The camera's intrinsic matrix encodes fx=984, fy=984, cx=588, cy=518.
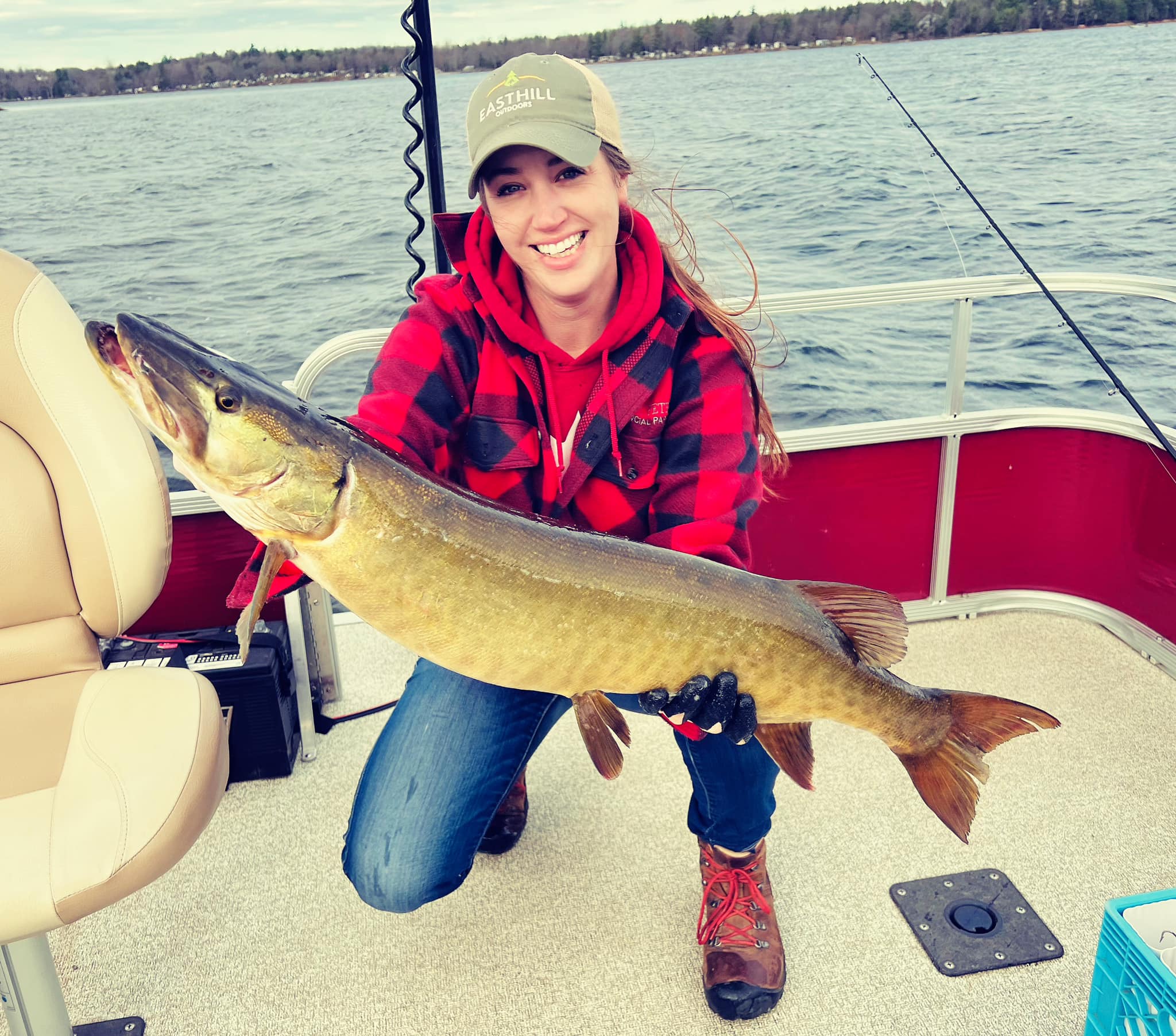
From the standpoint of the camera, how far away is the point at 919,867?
2.21 m

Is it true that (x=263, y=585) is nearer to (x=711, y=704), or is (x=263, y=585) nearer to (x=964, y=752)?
(x=711, y=704)

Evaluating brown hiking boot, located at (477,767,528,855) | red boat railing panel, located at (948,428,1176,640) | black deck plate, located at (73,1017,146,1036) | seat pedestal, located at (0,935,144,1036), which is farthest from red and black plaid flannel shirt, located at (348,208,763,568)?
red boat railing panel, located at (948,428,1176,640)

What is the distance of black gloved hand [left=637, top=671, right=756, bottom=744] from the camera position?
5.16 ft

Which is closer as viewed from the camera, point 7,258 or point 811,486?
point 7,258

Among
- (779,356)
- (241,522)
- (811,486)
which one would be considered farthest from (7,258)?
(779,356)

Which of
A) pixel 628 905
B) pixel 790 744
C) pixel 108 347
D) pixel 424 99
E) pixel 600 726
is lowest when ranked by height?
pixel 628 905

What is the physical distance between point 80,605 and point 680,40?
9224 millimetres

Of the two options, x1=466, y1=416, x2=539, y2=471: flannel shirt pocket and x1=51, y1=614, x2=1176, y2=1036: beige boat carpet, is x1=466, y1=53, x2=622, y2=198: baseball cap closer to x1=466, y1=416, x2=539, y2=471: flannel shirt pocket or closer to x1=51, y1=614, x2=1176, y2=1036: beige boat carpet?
x1=466, y1=416, x2=539, y2=471: flannel shirt pocket

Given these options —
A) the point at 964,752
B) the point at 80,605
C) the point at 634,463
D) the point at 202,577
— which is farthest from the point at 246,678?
the point at 964,752

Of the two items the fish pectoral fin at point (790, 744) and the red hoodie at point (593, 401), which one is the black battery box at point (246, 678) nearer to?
the red hoodie at point (593, 401)

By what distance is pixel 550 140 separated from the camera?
5.34ft

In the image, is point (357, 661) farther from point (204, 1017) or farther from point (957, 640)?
point (957, 640)

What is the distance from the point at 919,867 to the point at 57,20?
17.1 metres

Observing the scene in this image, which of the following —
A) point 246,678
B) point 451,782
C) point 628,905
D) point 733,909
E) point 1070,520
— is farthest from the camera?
point 1070,520
